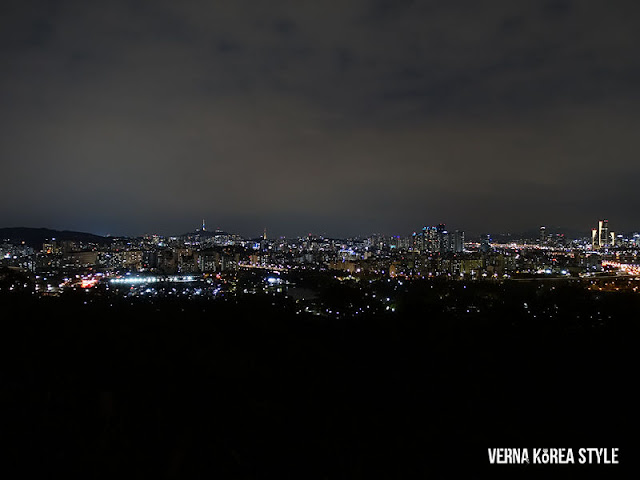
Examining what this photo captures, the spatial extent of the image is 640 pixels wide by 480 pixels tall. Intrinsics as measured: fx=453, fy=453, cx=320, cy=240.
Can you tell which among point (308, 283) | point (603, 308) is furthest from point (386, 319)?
point (308, 283)

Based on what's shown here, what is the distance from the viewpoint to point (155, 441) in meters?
2.84

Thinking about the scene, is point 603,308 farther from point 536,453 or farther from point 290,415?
point 290,415

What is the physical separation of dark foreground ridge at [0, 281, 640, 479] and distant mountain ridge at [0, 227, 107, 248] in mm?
45789

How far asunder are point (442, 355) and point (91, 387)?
167 inches

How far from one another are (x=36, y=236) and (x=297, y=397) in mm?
53614

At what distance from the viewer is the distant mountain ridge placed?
151ft

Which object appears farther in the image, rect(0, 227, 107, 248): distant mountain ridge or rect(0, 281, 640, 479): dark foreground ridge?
rect(0, 227, 107, 248): distant mountain ridge

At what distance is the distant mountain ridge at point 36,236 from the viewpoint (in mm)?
46062

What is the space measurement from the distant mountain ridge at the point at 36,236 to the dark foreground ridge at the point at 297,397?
150 ft

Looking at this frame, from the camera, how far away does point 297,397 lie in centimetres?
396

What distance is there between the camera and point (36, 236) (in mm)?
48344

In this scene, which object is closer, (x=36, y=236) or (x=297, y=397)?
(x=297, y=397)

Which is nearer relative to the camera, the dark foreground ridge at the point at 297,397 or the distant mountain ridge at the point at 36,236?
the dark foreground ridge at the point at 297,397

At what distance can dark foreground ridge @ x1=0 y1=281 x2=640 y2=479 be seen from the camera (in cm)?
272
